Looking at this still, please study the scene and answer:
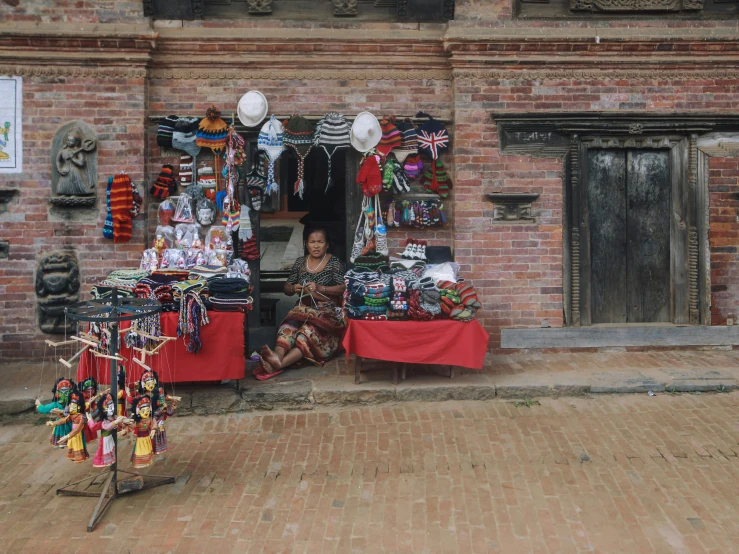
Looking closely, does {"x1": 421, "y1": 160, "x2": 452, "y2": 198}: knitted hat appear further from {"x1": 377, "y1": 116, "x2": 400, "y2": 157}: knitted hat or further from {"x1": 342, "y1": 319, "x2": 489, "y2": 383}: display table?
{"x1": 342, "y1": 319, "x2": 489, "y2": 383}: display table

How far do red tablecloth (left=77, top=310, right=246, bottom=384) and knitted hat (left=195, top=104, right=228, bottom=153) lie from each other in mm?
2271

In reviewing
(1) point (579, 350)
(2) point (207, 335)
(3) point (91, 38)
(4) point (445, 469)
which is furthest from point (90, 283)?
(1) point (579, 350)

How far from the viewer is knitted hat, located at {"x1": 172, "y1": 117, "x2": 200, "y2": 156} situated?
749 centimetres

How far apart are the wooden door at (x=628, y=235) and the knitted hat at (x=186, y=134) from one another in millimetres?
4800

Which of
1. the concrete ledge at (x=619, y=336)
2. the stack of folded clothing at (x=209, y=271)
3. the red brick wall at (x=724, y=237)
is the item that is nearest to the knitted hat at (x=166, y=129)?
the stack of folded clothing at (x=209, y=271)

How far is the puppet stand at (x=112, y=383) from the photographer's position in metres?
4.45

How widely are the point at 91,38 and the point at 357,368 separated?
4.81 m

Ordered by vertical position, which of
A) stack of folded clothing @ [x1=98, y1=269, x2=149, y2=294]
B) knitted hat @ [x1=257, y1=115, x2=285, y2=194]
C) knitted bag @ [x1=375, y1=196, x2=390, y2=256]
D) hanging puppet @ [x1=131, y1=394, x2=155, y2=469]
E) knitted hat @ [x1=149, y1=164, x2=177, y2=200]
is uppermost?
knitted hat @ [x1=257, y1=115, x2=285, y2=194]

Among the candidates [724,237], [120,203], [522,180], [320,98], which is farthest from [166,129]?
[724,237]

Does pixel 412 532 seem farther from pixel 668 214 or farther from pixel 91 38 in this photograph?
pixel 91 38

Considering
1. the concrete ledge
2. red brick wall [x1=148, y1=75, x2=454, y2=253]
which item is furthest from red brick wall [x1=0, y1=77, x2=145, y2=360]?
the concrete ledge

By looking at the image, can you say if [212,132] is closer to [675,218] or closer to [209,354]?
[209,354]

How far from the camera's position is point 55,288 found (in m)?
7.34

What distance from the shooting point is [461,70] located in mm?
7664
